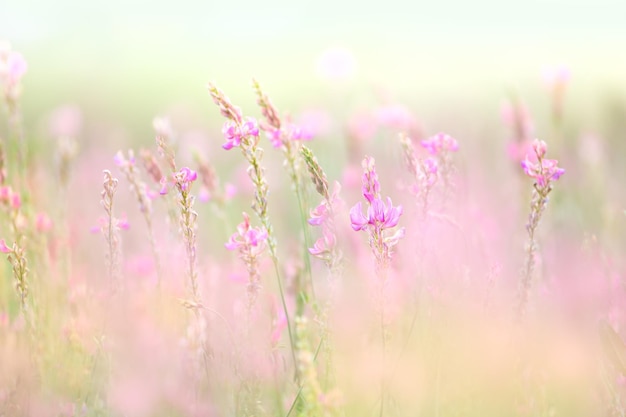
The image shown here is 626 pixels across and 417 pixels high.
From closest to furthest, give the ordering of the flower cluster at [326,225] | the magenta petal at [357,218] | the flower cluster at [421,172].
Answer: the magenta petal at [357,218]
the flower cluster at [326,225]
the flower cluster at [421,172]

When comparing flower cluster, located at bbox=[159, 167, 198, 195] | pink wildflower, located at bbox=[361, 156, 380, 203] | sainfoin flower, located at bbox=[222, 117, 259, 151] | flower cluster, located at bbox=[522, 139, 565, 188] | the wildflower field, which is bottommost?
the wildflower field

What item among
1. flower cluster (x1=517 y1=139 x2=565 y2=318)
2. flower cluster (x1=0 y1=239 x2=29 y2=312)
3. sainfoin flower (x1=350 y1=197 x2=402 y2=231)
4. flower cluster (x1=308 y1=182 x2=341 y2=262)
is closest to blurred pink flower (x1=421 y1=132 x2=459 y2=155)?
flower cluster (x1=517 y1=139 x2=565 y2=318)

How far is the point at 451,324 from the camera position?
270 cm

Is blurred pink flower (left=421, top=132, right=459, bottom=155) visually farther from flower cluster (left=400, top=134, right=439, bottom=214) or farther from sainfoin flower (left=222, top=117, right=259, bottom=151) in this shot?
sainfoin flower (left=222, top=117, right=259, bottom=151)

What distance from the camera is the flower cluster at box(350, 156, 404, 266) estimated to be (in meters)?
1.98

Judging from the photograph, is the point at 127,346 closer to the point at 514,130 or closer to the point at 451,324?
the point at 451,324

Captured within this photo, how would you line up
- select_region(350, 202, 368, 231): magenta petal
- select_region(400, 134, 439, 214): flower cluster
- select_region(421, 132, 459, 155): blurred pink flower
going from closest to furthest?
select_region(350, 202, 368, 231): magenta petal < select_region(400, 134, 439, 214): flower cluster < select_region(421, 132, 459, 155): blurred pink flower

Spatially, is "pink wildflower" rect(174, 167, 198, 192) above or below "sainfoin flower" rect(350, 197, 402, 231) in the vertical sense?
above

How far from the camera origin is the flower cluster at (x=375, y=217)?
77.9 inches

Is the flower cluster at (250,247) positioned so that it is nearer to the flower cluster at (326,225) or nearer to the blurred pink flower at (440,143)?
the flower cluster at (326,225)

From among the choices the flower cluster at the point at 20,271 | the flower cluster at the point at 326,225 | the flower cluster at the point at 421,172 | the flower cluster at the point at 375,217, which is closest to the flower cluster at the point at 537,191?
the flower cluster at the point at 421,172

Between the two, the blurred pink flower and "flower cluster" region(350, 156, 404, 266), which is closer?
"flower cluster" region(350, 156, 404, 266)

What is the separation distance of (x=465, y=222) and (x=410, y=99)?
8.24 m

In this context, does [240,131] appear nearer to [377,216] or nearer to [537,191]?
[377,216]
